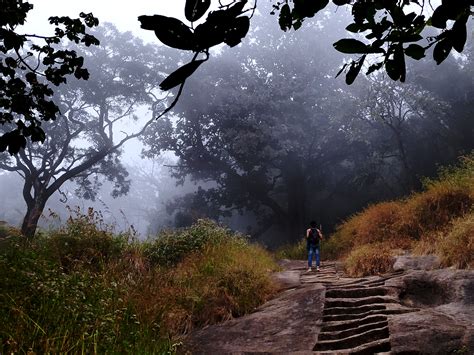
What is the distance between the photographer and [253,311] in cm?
586

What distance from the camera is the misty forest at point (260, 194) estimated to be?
7.66 feet

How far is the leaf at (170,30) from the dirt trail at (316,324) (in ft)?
13.5

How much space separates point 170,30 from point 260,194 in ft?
65.8

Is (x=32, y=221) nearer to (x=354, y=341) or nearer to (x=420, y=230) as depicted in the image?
(x=354, y=341)

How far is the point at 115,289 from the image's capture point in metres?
3.95

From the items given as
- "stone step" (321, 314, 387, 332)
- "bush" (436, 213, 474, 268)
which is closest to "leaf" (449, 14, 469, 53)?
"stone step" (321, 314, 387, 332)

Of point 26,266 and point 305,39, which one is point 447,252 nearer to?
point 26,266

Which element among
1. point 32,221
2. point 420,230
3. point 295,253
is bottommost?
point 295,253

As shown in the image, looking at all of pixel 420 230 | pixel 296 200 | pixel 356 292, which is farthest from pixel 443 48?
pixel 296 200

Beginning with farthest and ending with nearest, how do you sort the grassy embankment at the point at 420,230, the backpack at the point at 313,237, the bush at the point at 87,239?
the backpack at the point at 313,237 < the bush at the point at 87,239 < the grassy embankment at the point at 420,230

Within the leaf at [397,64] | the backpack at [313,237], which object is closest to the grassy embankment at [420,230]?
the backpack at [313,237]

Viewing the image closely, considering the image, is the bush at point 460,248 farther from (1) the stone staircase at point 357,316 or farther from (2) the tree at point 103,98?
(2) the tree at point 103,98

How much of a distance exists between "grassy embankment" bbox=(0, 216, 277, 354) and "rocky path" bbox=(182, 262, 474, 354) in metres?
0.46

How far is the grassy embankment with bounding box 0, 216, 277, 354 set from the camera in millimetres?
3084
